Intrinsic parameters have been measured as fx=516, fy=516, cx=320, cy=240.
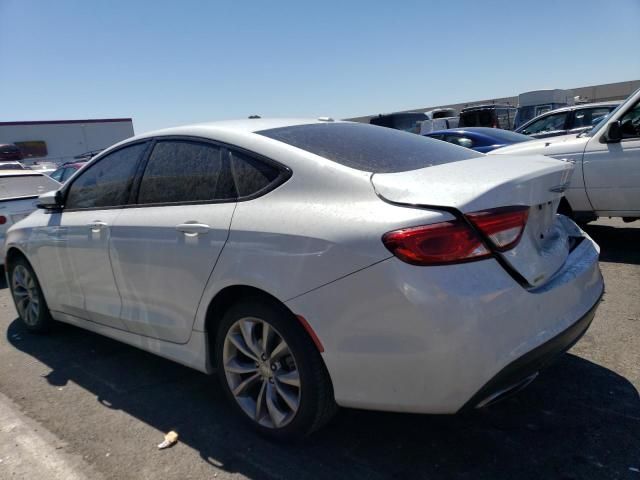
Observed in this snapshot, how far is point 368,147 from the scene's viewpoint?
9.37 ft

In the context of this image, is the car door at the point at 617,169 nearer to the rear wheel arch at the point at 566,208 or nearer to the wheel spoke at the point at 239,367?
the rear wheel arch at the point at 566,208

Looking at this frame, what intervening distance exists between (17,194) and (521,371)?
725cm

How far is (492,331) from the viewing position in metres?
2.04

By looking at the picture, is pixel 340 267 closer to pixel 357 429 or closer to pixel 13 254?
pixel 357 429

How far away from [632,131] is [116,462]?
552cm

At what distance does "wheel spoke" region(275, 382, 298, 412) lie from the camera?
252 cm

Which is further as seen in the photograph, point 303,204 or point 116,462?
point 116,462

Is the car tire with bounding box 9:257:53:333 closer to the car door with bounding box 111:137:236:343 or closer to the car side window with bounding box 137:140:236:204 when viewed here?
the car door with bounding box 111:137:236:343

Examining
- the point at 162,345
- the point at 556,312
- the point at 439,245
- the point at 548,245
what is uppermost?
the point at 439,245

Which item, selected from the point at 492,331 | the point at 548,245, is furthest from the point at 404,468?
the point at 548,245

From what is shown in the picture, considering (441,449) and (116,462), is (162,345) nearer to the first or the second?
(116,462)

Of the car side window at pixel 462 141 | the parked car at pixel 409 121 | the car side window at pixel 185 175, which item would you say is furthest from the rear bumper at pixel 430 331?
the parked car at pixel 409 121

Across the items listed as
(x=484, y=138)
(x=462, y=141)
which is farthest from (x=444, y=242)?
(x=462, y=141)

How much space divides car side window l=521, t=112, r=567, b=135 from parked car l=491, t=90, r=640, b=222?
233 inches
